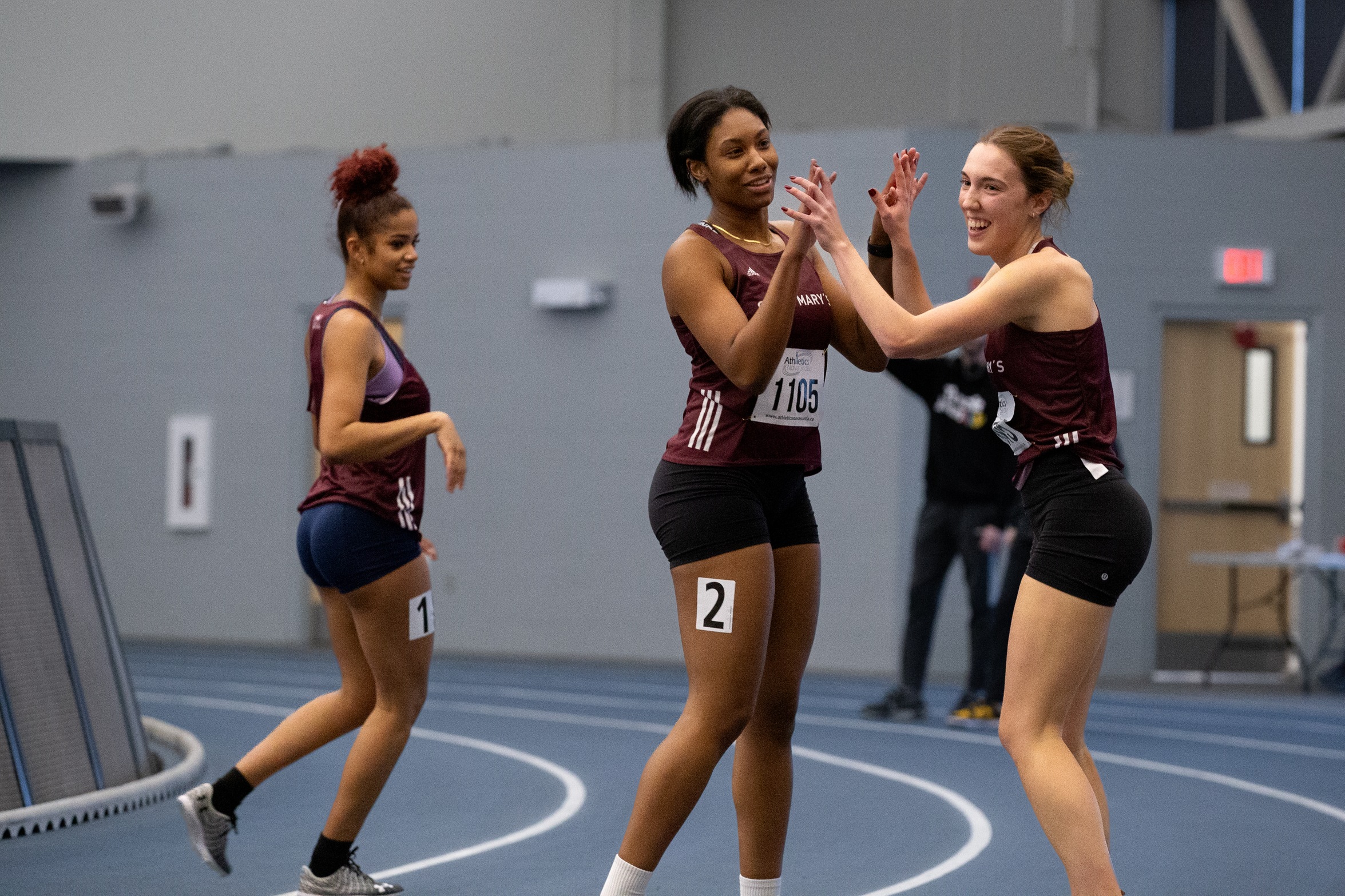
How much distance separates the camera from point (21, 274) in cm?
1310

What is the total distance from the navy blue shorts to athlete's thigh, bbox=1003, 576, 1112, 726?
1590mm

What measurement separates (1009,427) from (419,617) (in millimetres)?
1601

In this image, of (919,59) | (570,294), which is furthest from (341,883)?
(919,59)

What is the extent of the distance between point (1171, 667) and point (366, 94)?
888cm

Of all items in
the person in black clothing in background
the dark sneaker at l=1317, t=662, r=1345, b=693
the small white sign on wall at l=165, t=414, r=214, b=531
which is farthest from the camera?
the small white sign on wall at l=165, t=414, r=214, b=531

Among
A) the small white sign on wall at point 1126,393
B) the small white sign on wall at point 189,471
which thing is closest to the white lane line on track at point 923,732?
the small white sign on wall at point 1126,393

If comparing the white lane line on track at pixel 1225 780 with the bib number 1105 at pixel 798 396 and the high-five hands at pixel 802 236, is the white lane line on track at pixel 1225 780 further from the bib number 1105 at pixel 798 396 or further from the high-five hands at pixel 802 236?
the high-five hands at pixel 802 236

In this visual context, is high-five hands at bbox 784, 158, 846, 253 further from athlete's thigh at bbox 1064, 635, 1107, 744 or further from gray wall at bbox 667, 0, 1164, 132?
gray wall at bbox 667, 0, 1164, 132

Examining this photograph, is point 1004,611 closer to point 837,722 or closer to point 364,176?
point 837,722

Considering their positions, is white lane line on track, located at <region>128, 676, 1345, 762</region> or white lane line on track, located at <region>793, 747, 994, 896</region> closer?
white lane line on track, located at <region>793, 747, 994, 896</region>

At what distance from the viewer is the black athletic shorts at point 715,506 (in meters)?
3.05

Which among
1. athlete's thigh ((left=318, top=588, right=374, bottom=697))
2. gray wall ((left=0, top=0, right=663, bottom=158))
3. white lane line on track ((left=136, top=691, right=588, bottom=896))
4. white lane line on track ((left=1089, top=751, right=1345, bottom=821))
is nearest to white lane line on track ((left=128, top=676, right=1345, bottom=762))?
white lane line on track ((left=136, top=691, right=588, bottom=896))

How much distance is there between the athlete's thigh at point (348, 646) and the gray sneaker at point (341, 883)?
447 millimetres

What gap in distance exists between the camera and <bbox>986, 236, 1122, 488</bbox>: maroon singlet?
10.0ft
